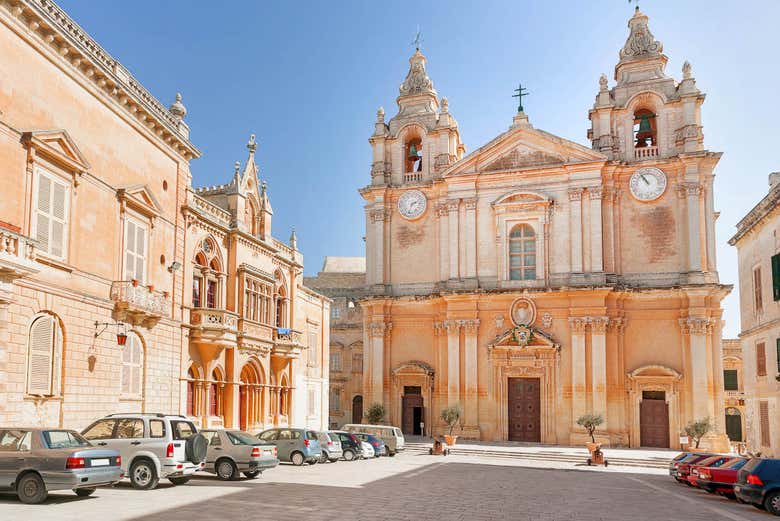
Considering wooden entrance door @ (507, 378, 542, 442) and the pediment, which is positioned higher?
the pediment

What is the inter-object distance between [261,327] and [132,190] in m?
10.1

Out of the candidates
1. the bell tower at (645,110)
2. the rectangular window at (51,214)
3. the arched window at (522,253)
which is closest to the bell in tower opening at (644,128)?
the bell tower at (645,110)

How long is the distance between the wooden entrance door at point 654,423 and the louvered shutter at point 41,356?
2993 cm

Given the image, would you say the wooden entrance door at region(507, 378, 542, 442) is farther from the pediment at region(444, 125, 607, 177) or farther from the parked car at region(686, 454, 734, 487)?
the parked car at region(686, 454, 734, 487)

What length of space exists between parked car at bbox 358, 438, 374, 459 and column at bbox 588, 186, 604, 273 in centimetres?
1655

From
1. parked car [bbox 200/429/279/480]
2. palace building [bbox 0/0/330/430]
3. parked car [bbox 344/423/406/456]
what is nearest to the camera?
palace building [bbox 0/0/330/430]

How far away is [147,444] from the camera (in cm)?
1617

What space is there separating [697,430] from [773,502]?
66.1 ft

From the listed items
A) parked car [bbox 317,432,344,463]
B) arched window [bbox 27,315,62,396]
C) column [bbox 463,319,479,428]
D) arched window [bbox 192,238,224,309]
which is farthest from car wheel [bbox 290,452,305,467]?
column [bbox 463,319,479,428]

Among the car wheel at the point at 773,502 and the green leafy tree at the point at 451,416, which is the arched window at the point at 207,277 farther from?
the car wheel at the point at 773,502

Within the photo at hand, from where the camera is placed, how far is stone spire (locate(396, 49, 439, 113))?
151ft

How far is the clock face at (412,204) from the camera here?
44219 millimetres

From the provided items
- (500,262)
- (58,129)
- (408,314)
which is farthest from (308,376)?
(58,129)

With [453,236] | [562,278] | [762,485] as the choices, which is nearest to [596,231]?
[562,278]
